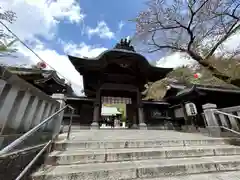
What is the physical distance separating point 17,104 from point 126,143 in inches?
98.3

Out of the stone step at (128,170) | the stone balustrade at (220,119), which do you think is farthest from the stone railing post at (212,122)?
the stone step at (128,170)

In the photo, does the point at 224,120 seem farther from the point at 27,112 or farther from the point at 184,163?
the point at 27,112

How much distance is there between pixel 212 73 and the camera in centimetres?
643

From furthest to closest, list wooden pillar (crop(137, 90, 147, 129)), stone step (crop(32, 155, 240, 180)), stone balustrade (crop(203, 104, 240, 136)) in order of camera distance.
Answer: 1. wooden pillar (crop(137, 90, 147, 129))
2. stone balustrade (crop(203, 104, 240, 136))
3. stone step (crop(32, 155, 240, 180))

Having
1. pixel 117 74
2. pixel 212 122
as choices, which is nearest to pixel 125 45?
pixel 117 74

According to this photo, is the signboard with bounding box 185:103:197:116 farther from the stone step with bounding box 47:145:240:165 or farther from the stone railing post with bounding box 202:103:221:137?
the stone step with bounding box 47:145:240:165

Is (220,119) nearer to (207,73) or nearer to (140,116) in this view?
(207,73)

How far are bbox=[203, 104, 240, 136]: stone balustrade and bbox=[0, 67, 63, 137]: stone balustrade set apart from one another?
5497 mm

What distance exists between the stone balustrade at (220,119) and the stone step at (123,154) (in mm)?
1370

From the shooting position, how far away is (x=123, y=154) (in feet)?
9.05

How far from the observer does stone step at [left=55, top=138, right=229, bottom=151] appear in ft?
10.1

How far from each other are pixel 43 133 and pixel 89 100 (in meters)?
7.57

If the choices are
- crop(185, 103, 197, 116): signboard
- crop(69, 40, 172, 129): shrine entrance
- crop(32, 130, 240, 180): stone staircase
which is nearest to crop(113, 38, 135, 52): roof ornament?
crop(69, 40, 172, 129): shrine entrance

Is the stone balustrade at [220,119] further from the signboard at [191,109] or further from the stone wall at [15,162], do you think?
the stone wall at [15,162]
